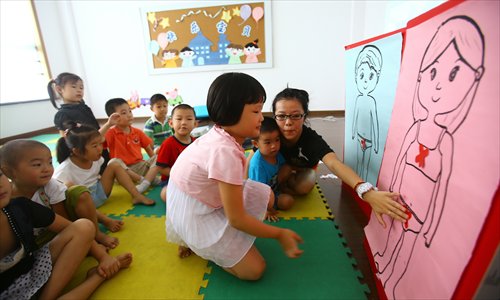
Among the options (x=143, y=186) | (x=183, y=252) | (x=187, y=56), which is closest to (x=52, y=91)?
(x=143, y=186)

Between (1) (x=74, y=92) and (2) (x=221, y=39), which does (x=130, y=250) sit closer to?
(1) (x=74, y=92)

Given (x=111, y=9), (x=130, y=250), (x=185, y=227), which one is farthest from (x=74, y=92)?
(x=111, y=9)

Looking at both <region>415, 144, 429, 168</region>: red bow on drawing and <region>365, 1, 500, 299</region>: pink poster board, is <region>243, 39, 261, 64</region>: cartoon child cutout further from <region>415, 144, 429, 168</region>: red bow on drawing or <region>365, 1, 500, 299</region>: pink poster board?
<region>415, 144, 429, 168</region>: red bow on drawing

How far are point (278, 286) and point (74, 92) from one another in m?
2.00

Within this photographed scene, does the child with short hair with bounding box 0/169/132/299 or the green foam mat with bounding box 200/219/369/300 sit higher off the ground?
the child with short hair with bounding box 0/169/132/299

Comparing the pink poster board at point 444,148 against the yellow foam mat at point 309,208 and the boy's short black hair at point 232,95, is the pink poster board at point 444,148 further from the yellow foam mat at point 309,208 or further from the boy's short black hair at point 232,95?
the yellow foam mat at point 309,208

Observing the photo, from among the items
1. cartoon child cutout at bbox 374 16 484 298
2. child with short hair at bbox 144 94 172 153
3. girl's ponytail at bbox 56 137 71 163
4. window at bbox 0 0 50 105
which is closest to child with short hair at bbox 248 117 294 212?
cartoon child cutout at bbox 374 16 484 298

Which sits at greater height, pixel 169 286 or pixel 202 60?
pixel 202 60

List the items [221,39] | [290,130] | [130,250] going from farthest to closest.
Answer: [221,39] → [290,130] → [130,250]

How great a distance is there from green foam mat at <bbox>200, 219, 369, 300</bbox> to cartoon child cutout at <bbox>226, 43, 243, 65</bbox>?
3.73 meters

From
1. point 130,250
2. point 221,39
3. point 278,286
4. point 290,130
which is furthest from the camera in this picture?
point 221,39

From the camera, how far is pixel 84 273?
3.49 ft

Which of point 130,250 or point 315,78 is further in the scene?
point 315,78

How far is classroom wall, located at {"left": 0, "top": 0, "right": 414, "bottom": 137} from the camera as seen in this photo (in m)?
4.00
